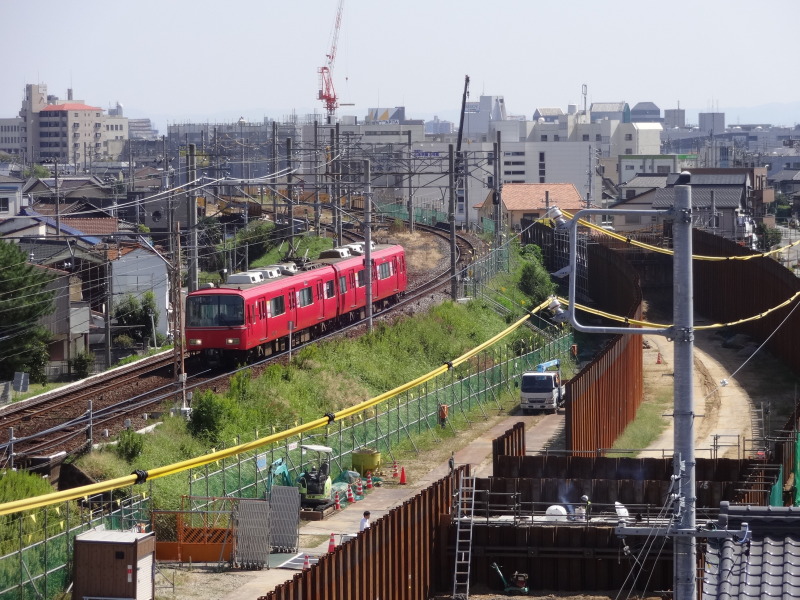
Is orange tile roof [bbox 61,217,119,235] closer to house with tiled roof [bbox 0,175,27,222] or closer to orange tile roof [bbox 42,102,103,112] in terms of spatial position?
house with tiled roof [bbox 0,175,27,222]

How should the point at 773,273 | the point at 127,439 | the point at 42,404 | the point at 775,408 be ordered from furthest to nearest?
1. the point at 773,273
2. the point at 775,408
3. the point at 42,404
4. the point at 127,439

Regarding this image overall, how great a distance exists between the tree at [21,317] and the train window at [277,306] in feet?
25.9

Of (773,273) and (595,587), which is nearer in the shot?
(595,587)

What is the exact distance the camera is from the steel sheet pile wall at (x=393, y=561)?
16047mm

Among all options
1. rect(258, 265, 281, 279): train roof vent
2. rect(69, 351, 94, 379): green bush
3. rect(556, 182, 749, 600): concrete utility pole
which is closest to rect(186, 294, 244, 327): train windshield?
rect(258, 265, 281, 279): train roof vent

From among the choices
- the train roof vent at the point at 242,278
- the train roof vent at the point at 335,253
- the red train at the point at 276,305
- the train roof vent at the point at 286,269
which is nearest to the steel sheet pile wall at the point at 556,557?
the red train at the point at 276,305

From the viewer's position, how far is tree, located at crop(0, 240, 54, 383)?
1501 inches

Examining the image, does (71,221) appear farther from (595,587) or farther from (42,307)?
(595,587)

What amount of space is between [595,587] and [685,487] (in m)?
11.2

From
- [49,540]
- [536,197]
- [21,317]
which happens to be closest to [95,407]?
[49,540]

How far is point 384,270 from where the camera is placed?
146 ft

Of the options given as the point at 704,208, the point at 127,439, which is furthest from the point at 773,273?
the point at 704,208

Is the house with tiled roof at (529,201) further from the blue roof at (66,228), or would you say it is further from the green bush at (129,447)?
the green bush at (129,447)

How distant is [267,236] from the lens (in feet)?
200
